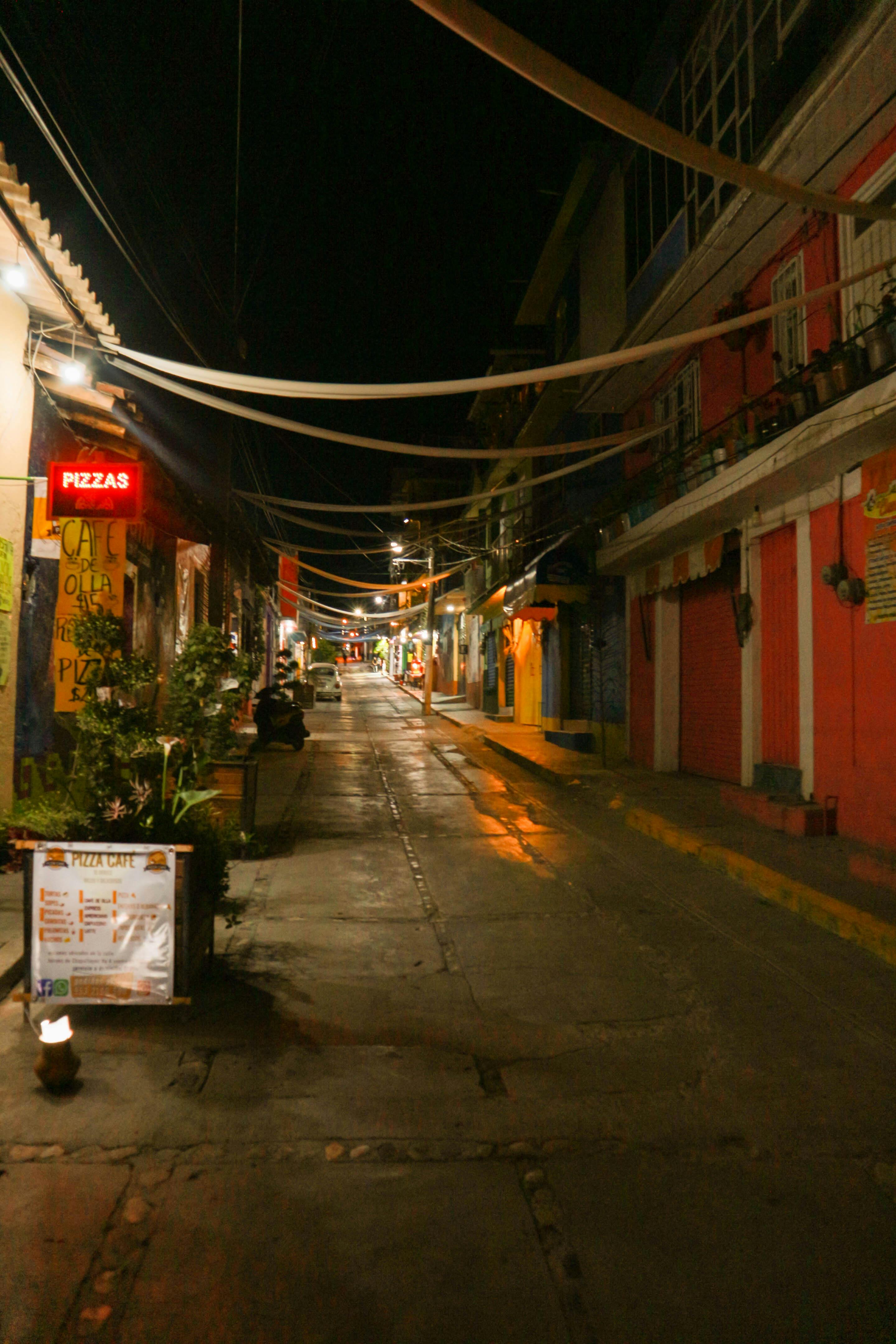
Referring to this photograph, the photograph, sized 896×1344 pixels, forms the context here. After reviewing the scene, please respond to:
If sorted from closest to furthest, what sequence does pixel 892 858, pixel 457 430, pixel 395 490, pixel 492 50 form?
pixel 492 50 < pixel 892 858 < pixel 457 430 < pixel 395 490

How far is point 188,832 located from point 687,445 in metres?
10.3

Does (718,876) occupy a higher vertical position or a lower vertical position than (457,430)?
lower

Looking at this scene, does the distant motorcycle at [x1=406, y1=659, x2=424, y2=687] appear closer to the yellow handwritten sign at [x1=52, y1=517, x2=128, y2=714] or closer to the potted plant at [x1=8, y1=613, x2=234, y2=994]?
the yellow handwritten sign at [x1=52, y1=517, x2=128, y2=714]

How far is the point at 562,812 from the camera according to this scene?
1204 cm

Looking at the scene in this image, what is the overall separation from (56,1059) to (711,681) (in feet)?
39.9

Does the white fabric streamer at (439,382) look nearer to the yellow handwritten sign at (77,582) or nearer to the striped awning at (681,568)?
the yellow handwritten sign at (77,582)

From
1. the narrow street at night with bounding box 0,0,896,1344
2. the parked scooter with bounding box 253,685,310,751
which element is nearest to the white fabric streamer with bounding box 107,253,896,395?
the narrow street at night with bounding box 0,0,896,1344

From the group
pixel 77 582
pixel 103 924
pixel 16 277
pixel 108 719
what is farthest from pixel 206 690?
pixel 16 277

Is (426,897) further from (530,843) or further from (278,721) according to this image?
(278,721)

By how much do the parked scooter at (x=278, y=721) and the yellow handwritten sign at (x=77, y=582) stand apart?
10.5m

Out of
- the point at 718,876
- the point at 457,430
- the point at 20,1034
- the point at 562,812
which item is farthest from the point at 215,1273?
the point at 457,430

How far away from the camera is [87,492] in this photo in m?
8.20

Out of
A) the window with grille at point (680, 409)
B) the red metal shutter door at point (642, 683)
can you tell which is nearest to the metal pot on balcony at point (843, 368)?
the window with grille at point (680, 409)

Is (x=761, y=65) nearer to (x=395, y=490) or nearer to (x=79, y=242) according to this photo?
(x=79, y=242)
